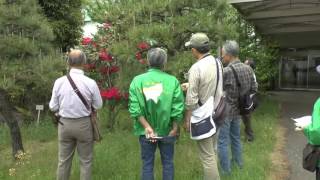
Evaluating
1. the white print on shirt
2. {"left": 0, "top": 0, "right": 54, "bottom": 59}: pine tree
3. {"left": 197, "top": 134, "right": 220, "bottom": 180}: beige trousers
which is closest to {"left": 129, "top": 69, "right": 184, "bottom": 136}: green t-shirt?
the white print on shirt

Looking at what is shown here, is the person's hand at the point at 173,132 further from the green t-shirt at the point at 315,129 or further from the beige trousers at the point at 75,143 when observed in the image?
the green t-shirt at the point at 315,129

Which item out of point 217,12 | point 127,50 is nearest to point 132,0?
point 127,50

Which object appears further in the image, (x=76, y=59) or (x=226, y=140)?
(x=226, y=140)

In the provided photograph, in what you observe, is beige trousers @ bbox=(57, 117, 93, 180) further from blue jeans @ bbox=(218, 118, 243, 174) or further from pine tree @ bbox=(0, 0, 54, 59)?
pine tree @ bbox=(0, 0, 54, 59)

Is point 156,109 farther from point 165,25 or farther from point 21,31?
point 21,31

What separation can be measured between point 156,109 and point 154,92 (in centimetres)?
17

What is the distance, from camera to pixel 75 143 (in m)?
4.72

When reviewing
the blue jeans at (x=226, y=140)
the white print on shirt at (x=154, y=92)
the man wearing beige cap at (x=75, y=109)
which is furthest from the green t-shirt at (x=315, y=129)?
the man wearing beige cap at (x=75, y=109)

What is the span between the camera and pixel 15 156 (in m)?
6.74

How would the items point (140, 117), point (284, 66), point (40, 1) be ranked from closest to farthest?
point (140, 117) → point (40, 1) → point (284, 66)

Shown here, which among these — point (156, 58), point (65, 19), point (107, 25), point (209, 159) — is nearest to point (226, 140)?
point (209, 159)

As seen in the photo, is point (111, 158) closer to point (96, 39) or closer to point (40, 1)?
point (96, 39)

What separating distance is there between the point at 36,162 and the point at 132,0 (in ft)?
10.5

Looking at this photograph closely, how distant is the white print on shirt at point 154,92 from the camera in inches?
163
